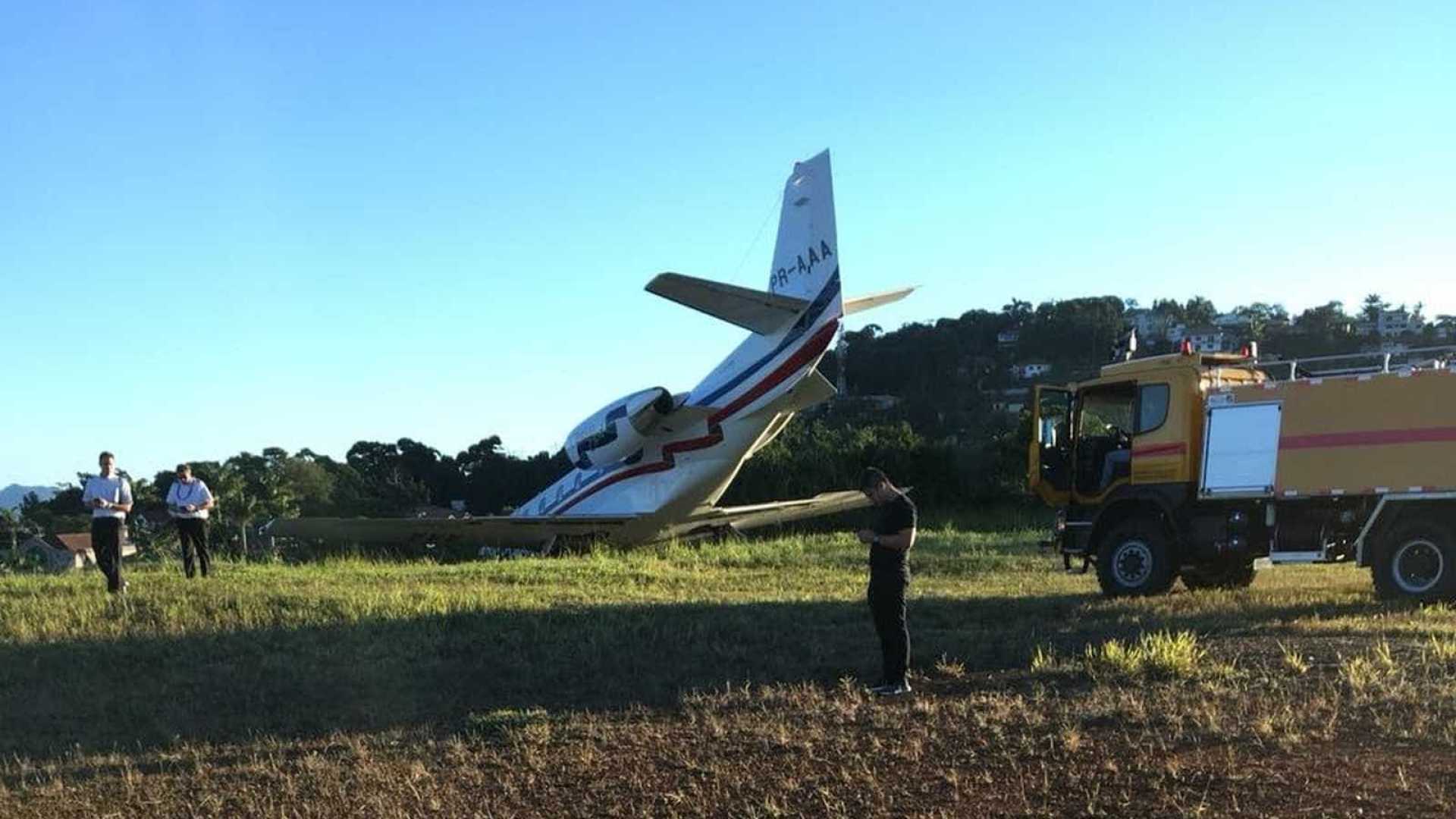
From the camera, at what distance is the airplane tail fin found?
23562 millimetres

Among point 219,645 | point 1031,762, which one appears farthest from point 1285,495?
point 219,645

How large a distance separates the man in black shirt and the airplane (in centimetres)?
1330

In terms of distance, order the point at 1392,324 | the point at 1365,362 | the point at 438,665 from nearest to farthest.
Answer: the point at 438,665
the point at 1365,362
the point at 1392,324

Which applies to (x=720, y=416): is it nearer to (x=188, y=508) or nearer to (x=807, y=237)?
(x=807, y=237)

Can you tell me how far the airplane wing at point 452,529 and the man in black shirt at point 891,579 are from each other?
14.3 metres

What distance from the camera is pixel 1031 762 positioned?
19.5ft

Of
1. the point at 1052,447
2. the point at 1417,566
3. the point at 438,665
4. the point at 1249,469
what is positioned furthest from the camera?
the point at 1052,447

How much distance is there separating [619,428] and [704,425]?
79.9 inches

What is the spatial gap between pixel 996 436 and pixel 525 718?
139ft

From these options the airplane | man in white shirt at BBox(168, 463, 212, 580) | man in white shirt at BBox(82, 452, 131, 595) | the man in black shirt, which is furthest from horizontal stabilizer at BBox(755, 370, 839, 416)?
the man in black shirt

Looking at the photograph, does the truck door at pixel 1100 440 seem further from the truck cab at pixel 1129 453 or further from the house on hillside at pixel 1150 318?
the house on hillside at pixel 1150 318

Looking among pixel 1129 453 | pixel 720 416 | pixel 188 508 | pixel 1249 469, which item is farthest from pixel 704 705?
pixel 720 416

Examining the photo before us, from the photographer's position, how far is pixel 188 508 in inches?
594

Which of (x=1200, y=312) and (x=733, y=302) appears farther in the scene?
(x=1200, y=312)
